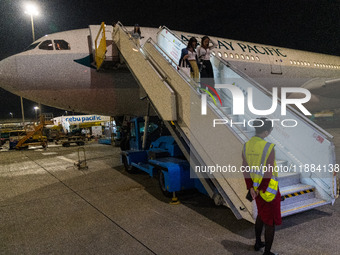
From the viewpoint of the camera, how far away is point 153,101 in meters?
5.07

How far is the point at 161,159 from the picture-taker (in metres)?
5.78

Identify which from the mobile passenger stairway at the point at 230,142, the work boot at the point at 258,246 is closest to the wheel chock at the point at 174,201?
the mobile passenger stairway at the point at 230,142

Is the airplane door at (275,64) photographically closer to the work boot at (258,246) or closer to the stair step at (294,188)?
the stair step at (294,188)

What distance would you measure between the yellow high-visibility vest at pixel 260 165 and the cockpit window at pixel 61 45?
22.5 ft

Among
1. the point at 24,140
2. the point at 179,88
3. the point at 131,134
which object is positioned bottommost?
the point at 24,140

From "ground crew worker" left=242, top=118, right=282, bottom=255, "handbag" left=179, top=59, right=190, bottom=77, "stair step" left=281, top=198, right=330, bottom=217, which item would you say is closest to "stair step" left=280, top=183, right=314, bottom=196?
"stair step" left=281, top=198, right=330, bottom=217

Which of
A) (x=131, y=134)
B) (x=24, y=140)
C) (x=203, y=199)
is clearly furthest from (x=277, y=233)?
(x=24, y=140)

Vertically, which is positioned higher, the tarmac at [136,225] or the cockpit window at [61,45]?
the cockpit window at [61,45]

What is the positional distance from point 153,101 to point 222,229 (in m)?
2.69

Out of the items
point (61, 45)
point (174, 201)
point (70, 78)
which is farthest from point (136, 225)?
point (61, 45)

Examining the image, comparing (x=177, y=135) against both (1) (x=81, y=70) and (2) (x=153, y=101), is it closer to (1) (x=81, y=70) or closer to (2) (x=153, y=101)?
(2) (x=153, y=101)

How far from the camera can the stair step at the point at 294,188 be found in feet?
12.0

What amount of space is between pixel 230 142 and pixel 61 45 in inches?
258

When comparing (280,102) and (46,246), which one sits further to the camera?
(280,102)
